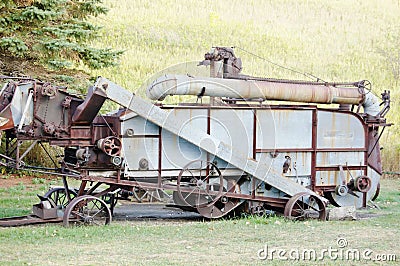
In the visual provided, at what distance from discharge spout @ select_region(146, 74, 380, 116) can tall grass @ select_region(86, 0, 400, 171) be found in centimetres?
2066

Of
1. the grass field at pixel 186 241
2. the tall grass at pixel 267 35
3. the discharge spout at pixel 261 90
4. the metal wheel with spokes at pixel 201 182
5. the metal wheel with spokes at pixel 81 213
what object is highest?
the tall grass at pixel 267 35

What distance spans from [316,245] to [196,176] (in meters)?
3.76

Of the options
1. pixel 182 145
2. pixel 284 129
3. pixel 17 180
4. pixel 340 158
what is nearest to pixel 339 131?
pixel 340 158

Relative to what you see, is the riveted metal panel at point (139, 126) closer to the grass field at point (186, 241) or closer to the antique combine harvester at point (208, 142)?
the antique combine harvester at point (208, 142)

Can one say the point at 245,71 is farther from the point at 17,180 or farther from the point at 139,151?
the point at 139,151

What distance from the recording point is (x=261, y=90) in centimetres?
1709

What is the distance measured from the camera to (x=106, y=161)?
1573cm

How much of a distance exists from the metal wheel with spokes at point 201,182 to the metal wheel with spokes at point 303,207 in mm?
1500

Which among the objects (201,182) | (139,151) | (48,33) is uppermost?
(48,33)

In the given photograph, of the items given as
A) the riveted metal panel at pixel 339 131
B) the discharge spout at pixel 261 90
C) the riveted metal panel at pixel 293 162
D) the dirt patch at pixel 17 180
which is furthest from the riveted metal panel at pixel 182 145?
the dirt patch at pixel 17 180

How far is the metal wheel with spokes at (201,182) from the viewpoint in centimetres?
1599

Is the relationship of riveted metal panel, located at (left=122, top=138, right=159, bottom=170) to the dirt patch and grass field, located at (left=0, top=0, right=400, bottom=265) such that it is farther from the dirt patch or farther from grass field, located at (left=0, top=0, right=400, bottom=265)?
the dirt patch

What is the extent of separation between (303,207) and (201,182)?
7.88 ft

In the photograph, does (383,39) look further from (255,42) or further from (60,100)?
(60,100)
